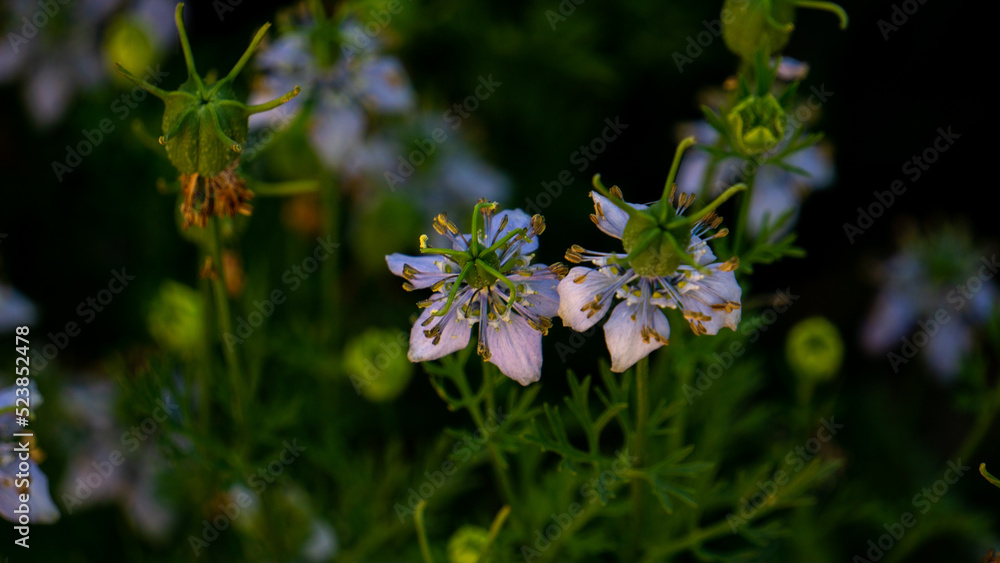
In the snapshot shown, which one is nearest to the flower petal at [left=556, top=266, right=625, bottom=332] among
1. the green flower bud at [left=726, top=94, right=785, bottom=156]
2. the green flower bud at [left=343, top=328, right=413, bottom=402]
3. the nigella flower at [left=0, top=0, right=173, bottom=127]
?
the green flower bud at [left=726, top=94, right=785, bottom=156]

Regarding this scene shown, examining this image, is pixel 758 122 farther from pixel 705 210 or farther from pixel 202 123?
pixel 202 123

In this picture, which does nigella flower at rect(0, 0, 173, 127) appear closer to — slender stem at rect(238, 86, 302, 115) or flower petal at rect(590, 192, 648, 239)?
slender stem at rect(238, 86, 302, 115)

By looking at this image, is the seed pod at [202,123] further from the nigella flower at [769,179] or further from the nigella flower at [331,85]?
the nigella flower at [769,179]

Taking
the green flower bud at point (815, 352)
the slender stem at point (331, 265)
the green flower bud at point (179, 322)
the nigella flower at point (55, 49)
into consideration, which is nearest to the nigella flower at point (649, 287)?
the green flower bud at point (815, 352)

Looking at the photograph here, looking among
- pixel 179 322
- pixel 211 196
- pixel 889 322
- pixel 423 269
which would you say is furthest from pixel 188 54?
pixel 889 322

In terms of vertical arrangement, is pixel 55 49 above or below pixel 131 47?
below

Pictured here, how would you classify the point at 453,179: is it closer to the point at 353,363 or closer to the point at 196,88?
the point at 353,363
